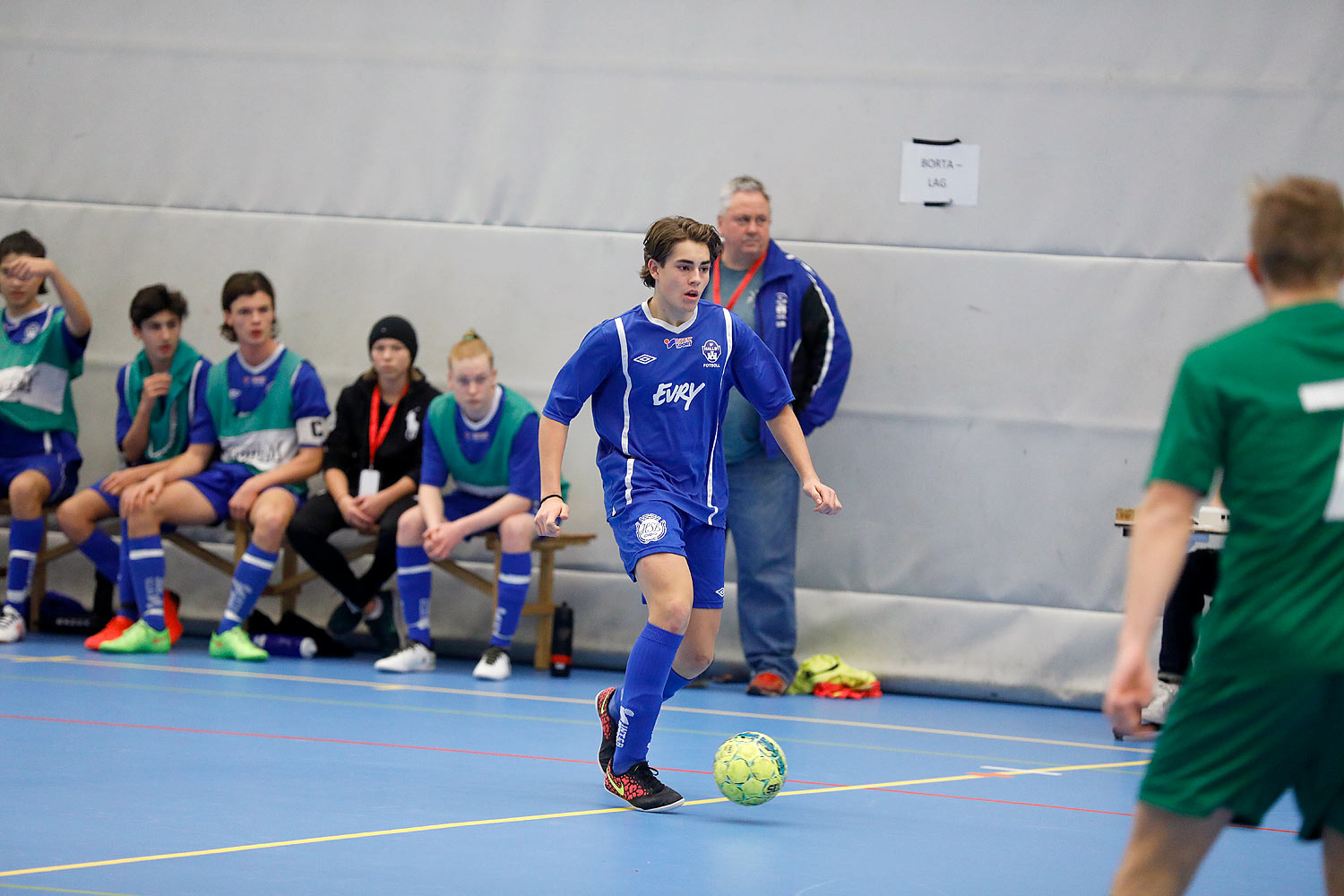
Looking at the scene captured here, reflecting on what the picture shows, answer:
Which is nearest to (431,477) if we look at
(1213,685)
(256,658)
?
(256,658)

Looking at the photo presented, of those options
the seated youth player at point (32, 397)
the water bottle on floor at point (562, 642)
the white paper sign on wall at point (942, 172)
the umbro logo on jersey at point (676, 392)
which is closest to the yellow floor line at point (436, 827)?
the umbro logo on jersey at point (676, 392)

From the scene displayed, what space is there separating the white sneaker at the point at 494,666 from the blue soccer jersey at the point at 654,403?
9.16 ft

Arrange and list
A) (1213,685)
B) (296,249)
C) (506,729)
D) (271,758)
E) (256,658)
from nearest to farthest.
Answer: (1213,685), (271,758), (506,729), (256,658), (296,249)

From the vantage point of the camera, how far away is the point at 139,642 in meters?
7.13

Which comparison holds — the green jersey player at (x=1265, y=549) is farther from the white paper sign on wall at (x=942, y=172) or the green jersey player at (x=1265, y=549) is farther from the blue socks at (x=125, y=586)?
the blue socks at (x=125, y=586)

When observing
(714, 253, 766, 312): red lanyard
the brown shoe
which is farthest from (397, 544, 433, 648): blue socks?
(714, 253, 766, 312): red lanyard

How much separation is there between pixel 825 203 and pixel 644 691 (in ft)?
13.5

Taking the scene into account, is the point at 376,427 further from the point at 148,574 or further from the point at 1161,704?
the point at 1161,704

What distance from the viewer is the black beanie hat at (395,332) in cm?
741

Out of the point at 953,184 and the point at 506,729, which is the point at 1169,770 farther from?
the point at 953,184

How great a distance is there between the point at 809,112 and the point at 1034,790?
13.6ft

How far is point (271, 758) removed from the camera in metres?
4.62

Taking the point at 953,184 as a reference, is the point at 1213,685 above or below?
below

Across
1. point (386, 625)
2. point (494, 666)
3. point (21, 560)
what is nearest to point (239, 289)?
point (21, 560)
